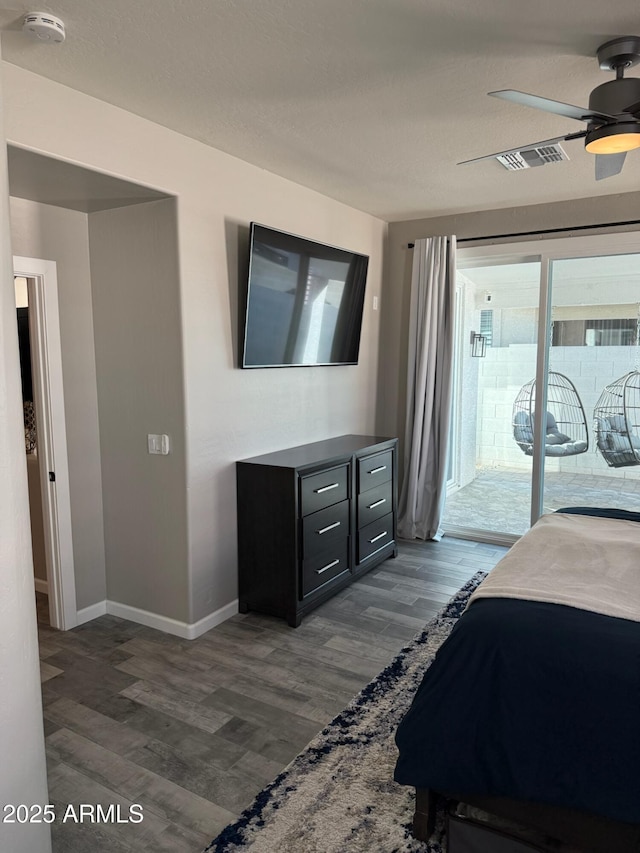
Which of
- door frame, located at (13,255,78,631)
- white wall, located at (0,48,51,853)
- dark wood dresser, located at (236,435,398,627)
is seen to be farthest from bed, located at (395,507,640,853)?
door frame, located at (13,255,78,631)

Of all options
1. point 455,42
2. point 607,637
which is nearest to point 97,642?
point 607,637

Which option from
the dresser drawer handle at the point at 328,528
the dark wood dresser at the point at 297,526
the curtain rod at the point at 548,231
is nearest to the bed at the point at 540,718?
the dark wood dresser at the point at 297,526

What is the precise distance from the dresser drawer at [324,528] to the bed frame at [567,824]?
5.71 ft

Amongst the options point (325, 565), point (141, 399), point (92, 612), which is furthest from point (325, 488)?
point (92, 612)

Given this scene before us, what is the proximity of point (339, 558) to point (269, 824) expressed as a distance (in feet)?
6.40

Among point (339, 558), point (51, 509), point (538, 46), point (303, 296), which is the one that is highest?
point (538, 46)

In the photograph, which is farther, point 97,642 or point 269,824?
point 97,642

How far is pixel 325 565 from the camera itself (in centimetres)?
371

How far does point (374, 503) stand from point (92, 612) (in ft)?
6.47

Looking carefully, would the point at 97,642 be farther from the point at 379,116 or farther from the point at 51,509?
the point at 379,116

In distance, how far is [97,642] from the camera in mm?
3318

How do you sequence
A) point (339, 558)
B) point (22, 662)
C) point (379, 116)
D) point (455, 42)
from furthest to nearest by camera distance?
point (339, 558) → point (379, 116) → point (455, 42) → point (22, 662)

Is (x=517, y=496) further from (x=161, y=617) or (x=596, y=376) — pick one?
(x=161, y=617)

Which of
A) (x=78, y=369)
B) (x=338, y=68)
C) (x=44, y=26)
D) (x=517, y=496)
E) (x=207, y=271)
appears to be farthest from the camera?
(x=517, y=496)
